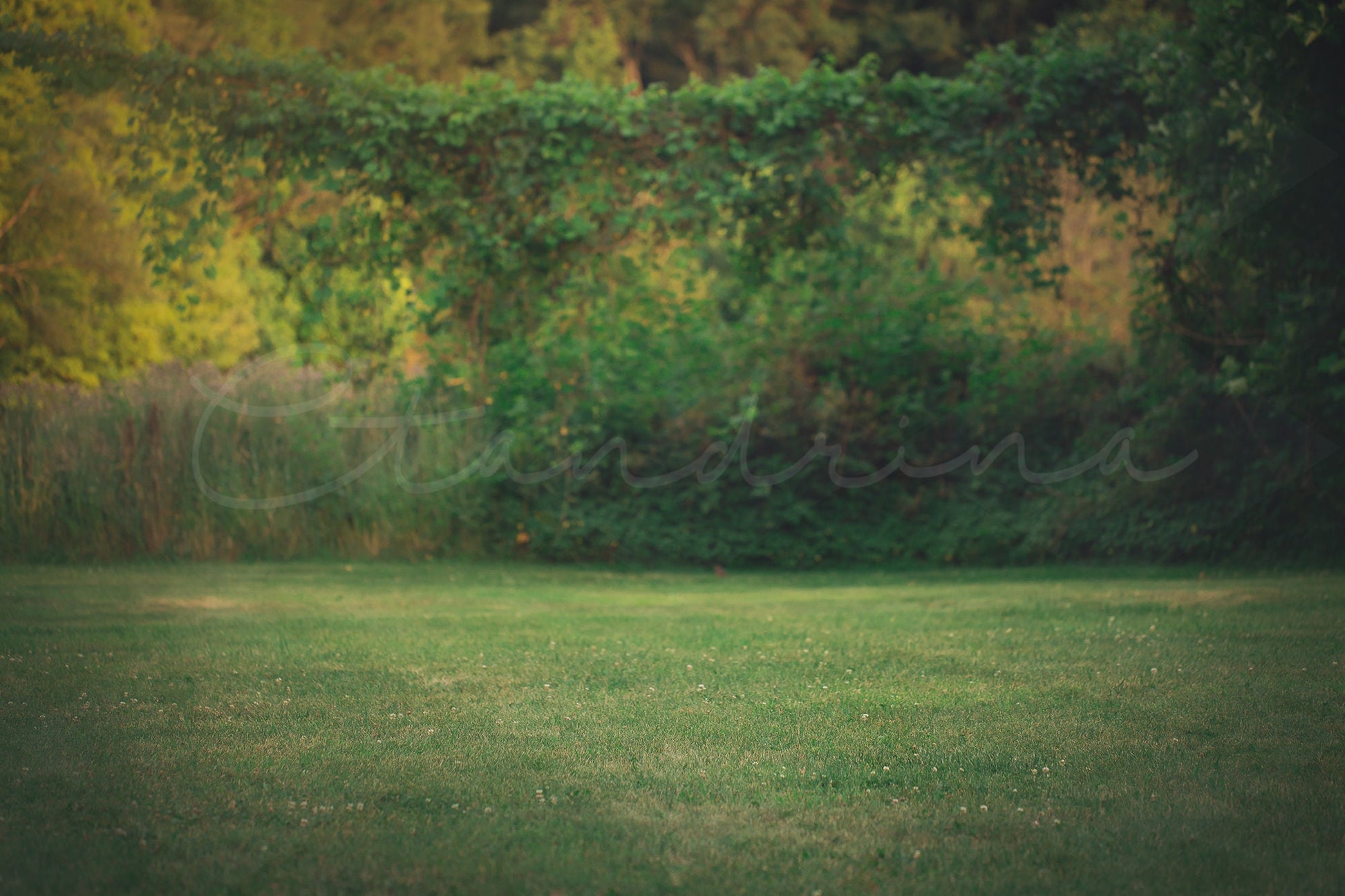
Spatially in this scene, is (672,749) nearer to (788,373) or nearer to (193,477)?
(788,373)

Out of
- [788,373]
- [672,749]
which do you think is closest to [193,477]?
[788,373]

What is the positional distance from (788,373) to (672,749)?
7652mm

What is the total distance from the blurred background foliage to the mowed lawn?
9.17 ft

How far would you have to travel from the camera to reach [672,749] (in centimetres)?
444

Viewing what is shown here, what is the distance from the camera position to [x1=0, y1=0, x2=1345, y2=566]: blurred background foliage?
9.66 m

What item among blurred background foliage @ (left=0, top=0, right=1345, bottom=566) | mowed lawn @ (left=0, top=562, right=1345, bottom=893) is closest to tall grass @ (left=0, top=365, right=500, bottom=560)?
blurred background foliage @ (left=0, top=0, right=1345, bottom=566)

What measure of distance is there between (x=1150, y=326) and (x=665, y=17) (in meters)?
19.2

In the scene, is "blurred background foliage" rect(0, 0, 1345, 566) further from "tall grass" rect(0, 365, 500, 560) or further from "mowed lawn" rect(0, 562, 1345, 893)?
"mowed lawn" rect(0, 562, 1345, 893)

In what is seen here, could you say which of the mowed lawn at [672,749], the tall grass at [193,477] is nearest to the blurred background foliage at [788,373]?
the tall grass at [193,477]

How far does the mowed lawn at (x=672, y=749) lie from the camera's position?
3.34 metres

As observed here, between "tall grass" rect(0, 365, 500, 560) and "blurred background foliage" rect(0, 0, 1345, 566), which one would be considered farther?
"tall grass" rect(0, 365, 500, 560)

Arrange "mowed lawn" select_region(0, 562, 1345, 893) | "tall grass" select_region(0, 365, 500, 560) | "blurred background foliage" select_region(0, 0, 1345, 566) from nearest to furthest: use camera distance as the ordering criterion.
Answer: "mowed lawn" select_region(0, 562, 1345, 893) → "blurred background foliage" select_region(0, 0, 1345, 566) → "tall grass" select_region(0, 365, 500, 560)

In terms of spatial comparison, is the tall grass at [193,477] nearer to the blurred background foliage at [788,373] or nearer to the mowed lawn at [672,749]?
the blurred background foliage at [788,373]

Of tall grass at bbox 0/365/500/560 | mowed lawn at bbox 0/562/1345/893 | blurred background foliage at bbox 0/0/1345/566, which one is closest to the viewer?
mowed lawn at bbox 0/562/1345/893
